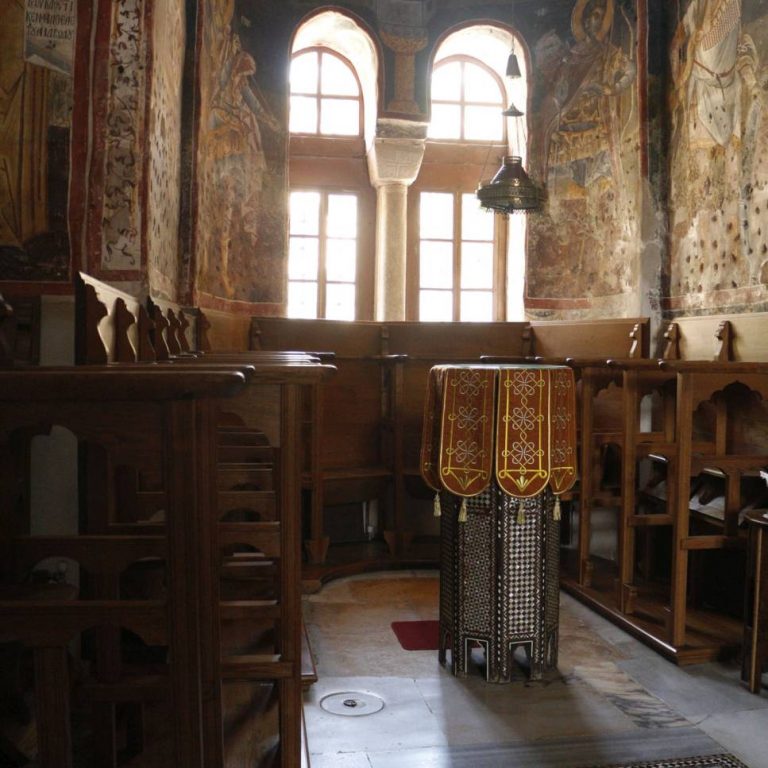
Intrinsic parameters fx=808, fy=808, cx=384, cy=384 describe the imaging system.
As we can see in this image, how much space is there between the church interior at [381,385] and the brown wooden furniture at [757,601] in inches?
0.7

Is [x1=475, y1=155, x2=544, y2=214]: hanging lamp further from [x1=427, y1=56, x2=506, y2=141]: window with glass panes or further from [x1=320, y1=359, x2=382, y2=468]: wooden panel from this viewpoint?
[x1=427, y1=56, x2=506, y2=141]: window with glass panes

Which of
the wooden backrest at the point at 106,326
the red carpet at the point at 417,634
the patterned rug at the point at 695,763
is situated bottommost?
the red carpet at the point at 417,634

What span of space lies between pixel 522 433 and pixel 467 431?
0.84 ft

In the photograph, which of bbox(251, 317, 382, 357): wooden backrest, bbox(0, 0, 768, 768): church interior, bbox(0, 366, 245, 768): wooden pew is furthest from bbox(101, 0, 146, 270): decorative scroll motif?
bbox(0, 366, 245, 768): wooden pew

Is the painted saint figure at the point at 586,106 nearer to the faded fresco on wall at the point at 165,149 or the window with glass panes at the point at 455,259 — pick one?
the window with glass panes at the point at 455,259

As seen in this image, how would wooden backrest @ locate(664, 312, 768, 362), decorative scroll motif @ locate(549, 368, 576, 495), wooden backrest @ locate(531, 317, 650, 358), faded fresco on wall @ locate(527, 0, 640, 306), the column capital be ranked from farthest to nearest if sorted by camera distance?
the column capital, faded fresco on wall @ locate(527, 0, 640, 306), wooden backrest @ locate(531, 317, 650, 358), wooden backrest @ locate(664, 312, 768, 362), decorative scroll motif @ locate(549, 368, 576, 495)

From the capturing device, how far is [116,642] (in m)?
2.48

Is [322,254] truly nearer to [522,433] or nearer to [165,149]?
[165,149]

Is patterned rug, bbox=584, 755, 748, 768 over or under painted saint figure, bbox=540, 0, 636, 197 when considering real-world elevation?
under

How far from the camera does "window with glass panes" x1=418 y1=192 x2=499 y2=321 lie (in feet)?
28.1

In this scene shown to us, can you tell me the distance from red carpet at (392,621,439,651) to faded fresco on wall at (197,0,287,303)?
303cm

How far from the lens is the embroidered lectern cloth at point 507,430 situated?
3.73 m

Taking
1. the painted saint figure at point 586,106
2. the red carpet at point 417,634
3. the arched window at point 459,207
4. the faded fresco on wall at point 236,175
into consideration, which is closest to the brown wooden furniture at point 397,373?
the faded fresco on wall at point 236,175

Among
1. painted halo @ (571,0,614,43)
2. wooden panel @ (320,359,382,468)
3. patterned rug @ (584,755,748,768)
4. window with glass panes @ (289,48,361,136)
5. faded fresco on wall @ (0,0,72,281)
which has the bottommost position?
patterned rug @ (584,755,748,768)
